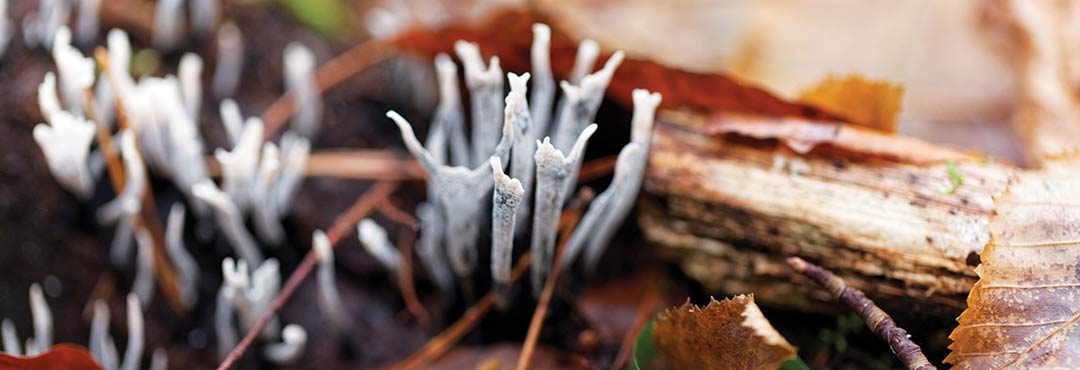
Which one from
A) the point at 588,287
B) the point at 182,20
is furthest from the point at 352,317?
the point at 182,20

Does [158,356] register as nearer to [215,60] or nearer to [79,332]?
[79,332]

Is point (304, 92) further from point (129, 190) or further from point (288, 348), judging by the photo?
point (288, 348)

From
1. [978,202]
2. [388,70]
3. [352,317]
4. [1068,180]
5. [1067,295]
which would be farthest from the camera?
[388,70]

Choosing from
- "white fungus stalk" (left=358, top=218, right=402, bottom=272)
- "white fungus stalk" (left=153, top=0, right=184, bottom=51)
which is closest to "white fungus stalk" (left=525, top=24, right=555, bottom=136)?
"white fungus stalk" (left=358, top=218, right=402, bottom=272)

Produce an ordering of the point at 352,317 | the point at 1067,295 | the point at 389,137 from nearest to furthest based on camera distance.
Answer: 1. the point at 1067,295
2. the point at 352,317
3. the point at 389,137

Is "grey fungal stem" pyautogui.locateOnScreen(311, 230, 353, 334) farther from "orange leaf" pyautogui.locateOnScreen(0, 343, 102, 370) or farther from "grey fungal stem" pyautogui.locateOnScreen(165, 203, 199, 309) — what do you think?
"orange leaf" pyautogui.locateOnScreen(0, 343, 102, 370)

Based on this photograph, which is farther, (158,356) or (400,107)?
(400,107)

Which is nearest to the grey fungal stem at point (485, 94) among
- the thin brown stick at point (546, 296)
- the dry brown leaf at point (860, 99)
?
the thin brown stick at point (546, 296)
